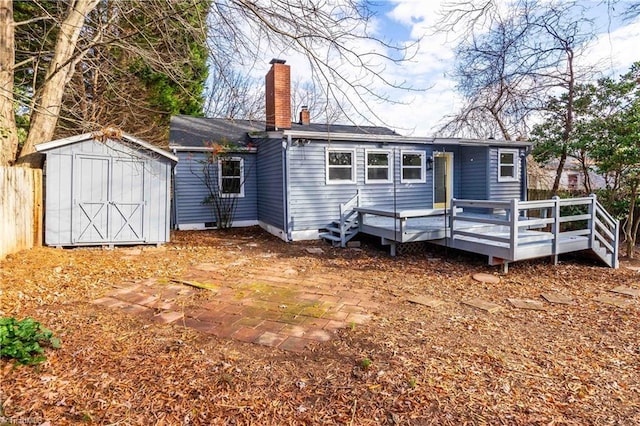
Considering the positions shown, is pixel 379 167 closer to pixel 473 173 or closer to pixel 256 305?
pixel 473 173

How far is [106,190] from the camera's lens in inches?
310

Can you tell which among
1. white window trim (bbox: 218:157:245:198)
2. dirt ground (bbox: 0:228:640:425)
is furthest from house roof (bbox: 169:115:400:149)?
dirt ground (bbox: 0:228:640:425)

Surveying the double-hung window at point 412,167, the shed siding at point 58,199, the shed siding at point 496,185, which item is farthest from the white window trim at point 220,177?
the shed siding at point 496,185

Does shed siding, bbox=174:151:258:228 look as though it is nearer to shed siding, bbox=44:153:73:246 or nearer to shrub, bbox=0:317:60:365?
shed siding, bbox=44:153:73:246

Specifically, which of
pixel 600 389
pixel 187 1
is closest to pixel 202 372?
pixel 600 389

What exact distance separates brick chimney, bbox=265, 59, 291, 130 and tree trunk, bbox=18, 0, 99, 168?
4.71 meters

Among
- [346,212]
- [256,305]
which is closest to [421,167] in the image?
[346,212]

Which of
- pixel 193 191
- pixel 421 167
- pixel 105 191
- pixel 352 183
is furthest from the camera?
pixel 193 191

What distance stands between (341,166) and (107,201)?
5.73 meters

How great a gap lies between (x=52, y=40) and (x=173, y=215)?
549cm

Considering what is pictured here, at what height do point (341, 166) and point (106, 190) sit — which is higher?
point (341, 166)

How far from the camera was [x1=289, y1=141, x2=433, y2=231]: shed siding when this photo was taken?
9.59 m

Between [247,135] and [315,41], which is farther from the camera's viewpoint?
[247,135]

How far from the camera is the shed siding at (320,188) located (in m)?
9.59
